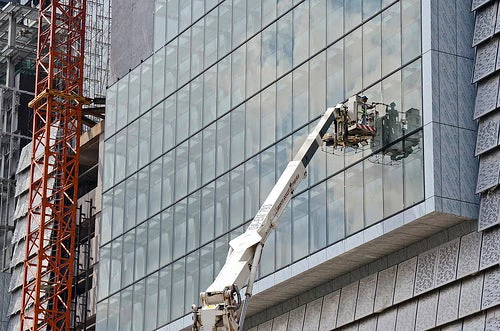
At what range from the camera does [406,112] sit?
5569 centimetres

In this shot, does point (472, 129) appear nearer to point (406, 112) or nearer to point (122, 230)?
point (406, 112)

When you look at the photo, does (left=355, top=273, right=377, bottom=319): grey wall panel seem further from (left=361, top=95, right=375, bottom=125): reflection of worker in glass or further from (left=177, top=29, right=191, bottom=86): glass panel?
(left=177, top=29, right=191, bottom=86): glass panel

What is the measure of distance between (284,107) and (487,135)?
42.4ft

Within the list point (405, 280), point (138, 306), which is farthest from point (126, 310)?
point (405, 280)

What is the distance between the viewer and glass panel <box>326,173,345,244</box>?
5859 cm

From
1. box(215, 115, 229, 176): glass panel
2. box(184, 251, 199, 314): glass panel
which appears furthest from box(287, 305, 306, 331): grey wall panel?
box(215, 115, 229, 176): glass panel

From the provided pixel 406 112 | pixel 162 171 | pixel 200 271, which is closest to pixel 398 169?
pixel 406 112

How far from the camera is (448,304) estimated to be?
53281 mm

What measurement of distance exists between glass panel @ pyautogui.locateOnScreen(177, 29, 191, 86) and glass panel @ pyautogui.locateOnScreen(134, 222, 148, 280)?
322 inches

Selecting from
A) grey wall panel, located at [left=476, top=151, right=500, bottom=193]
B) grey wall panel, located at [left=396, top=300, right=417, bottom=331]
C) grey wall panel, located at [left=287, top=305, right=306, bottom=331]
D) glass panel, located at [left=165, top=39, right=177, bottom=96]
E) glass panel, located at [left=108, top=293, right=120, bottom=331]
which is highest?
glass panel, located at [left=165, top=39, right=177, bottom=96]

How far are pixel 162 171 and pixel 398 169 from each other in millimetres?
22025

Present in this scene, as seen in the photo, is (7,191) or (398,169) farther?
(7,191)

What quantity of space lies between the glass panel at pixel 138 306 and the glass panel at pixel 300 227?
1502 cm

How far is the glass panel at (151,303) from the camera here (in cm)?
7262
